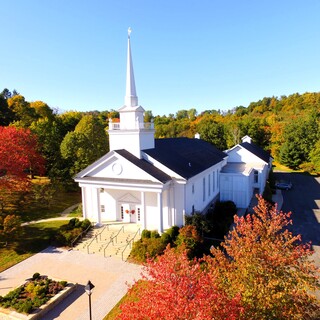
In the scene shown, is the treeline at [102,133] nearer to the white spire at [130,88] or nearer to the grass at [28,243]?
the grass at [28,243]

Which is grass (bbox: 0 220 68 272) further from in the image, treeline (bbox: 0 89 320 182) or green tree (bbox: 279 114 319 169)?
green tree (bbox: 279 114 319 169)

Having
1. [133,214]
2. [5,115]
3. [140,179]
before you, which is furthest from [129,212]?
[5,115]

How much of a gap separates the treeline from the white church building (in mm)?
14737

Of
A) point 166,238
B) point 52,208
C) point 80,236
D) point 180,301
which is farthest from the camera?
point 52,208

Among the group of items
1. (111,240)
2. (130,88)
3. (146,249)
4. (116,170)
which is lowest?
(111,240)

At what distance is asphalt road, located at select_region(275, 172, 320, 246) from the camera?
26.0 m

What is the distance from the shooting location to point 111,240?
2348 cm

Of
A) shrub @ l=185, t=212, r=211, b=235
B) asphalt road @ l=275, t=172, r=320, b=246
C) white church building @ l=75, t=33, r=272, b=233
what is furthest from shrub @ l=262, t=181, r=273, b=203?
shrub @ l=185, t=212, r=211, b=235

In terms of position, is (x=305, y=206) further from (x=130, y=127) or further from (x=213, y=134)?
(x=213, y=134)

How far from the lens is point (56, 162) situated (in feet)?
133

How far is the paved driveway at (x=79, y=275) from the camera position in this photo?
1550 cm

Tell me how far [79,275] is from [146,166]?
1057cm

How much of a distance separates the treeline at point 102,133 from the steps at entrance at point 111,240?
16.9m

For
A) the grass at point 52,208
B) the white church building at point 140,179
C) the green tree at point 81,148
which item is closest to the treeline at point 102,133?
the green tree at point 81,148
